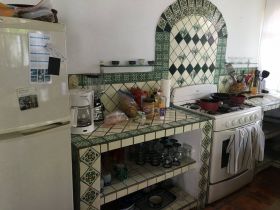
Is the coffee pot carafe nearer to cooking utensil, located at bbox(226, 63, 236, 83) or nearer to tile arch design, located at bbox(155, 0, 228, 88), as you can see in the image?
tile arch design, located at bbox(155, 0, 228, 88)

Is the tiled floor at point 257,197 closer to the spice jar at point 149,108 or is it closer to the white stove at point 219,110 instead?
the white stove at point 219,110

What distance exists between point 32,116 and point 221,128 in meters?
1.50

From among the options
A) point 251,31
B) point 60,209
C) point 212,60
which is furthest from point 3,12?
point 251,31

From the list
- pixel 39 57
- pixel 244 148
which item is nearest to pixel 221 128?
pixel 244 148

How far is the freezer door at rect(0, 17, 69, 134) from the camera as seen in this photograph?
0.95 metres

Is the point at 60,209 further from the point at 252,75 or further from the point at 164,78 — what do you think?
the point at 252,75

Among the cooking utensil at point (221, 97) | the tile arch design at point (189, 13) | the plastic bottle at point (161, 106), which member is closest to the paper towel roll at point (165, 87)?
the plastic bottle at point (161, 106)

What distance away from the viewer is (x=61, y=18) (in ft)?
5.41

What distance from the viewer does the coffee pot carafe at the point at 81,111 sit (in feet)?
4.84

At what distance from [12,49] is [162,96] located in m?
1.33

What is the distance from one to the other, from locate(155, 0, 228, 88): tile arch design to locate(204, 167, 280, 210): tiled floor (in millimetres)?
1182

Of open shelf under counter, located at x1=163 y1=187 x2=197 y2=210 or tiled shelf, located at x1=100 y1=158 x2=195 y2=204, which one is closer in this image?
tiled shelf, located at x1=100 y1=158 x2=195 y2=204

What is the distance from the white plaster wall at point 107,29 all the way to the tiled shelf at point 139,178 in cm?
85

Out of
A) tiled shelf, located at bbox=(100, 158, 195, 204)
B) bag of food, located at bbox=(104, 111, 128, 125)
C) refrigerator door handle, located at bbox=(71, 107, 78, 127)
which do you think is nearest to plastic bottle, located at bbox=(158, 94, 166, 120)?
bag of food, located at bbox=(104, 111, 128, 125)
